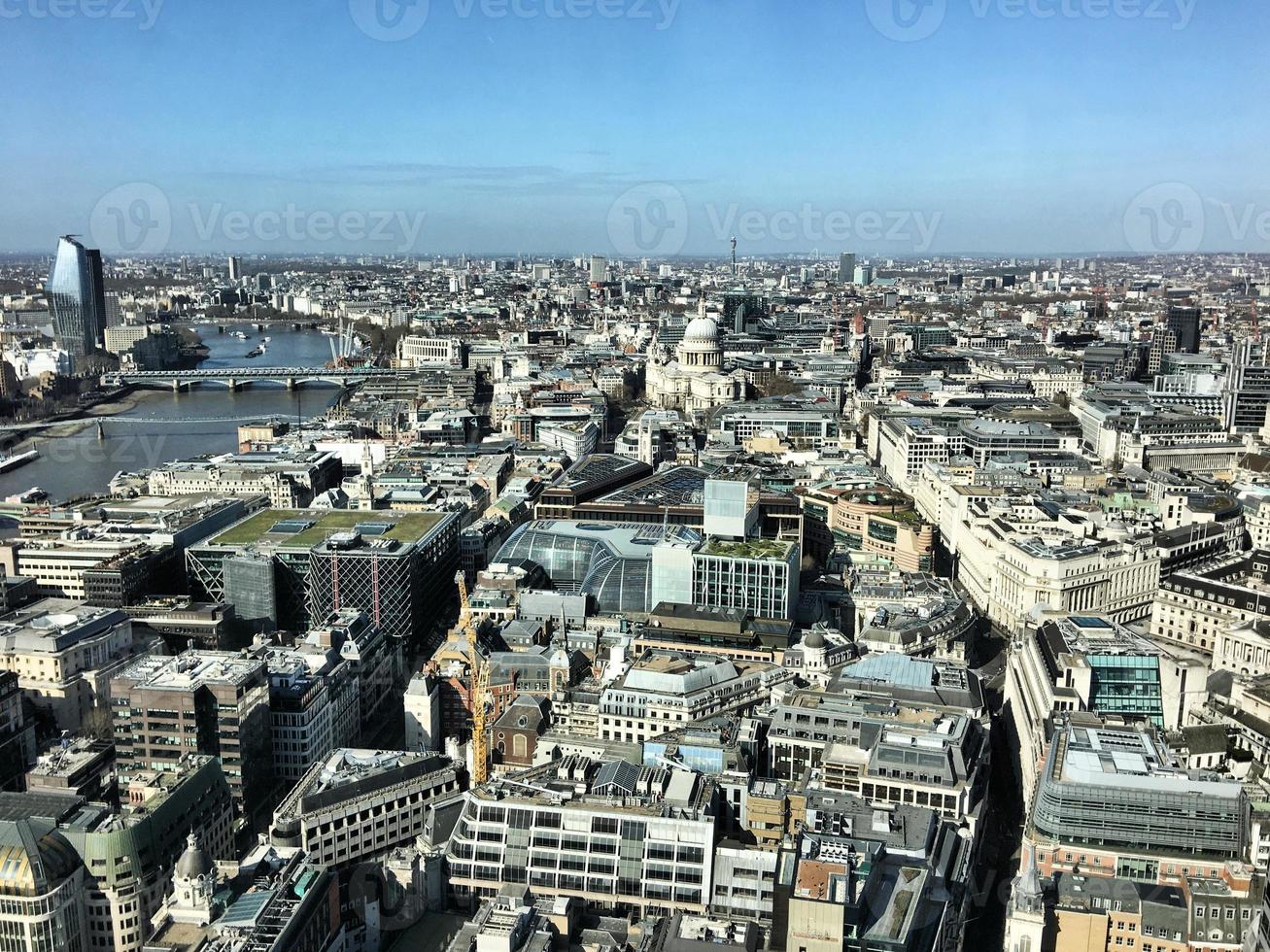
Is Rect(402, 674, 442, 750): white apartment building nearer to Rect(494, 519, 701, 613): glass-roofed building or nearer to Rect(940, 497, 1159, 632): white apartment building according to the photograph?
Rect(494, 519, 701, 613): glass-roofed building

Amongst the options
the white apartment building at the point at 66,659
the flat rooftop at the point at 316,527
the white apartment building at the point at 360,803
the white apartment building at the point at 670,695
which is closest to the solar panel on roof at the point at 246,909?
the white apartment building at the point at 360,803

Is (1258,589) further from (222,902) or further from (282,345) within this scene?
(282,345)

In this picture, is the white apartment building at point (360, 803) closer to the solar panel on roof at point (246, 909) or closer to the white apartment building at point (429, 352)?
the solar panel on roof at point (246, 909)

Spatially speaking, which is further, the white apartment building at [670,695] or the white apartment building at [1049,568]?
the white apartment building at [1049,568]

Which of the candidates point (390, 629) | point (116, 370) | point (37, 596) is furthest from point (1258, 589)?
point (116, 370)

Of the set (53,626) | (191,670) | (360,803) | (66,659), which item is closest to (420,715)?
(360,803)

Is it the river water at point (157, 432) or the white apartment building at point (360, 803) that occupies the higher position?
the river water at point (157, 432)

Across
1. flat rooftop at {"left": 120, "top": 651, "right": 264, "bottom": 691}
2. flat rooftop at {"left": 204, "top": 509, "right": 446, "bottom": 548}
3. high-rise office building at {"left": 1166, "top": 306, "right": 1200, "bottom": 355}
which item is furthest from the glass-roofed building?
high-rise office building at {"left": 1166, "top": 306, "right": 1200, "bottom": 355}
